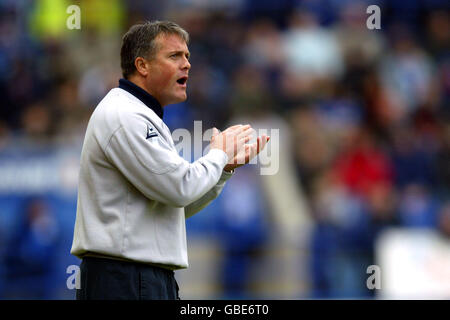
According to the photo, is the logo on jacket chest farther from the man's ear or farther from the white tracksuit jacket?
the man's ear

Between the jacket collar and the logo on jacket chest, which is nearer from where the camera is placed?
the logo on jacket chest

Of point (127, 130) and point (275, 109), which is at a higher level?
point (275, 109)

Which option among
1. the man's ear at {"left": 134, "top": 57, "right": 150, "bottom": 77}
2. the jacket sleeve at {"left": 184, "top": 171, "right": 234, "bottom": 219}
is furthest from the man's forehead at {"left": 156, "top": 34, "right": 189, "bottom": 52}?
the jacket sleeve at {"left": 184, "top": 171, "right": 234, "bottom": 219}

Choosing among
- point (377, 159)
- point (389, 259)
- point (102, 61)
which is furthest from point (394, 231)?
point (102, 61)

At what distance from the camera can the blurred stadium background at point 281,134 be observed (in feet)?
31.1

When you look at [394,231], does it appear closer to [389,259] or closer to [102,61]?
[389,259]

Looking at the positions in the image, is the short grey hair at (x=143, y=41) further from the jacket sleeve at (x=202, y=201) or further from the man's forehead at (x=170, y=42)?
the jacket sleeve at (x=202, y=201)

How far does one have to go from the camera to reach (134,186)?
12.4 ft

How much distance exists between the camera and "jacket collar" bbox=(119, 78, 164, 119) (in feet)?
13.0

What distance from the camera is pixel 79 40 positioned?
13.2 meters

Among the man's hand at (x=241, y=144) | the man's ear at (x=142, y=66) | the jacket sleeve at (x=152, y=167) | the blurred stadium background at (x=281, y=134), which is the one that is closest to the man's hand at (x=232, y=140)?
the man's hand at (x=241, y=144)
